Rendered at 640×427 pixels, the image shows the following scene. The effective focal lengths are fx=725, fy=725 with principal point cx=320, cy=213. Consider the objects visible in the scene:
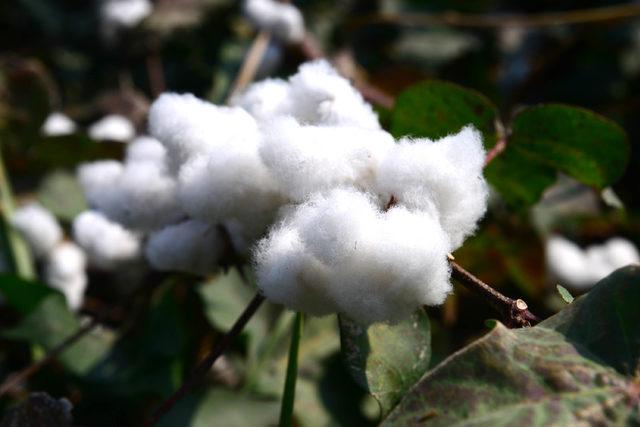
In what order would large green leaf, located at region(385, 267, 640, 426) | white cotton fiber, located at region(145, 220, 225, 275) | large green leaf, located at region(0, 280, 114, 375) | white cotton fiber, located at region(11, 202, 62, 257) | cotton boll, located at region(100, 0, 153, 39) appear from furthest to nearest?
cotton boll, located at region(100, 0, 153, 39)
white cotton fiber, located at region(11, 202, 62, 257)
large green leaf, located at region(0, 280, 114, 375)
white cotton fiber, located at region(145, 220, 225, 275)
large green leaf, located at region(385, 267, 640, 426)

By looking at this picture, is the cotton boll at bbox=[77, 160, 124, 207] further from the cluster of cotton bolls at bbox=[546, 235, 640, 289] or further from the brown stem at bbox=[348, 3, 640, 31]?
the brown stem at bbox=[348, 3, 640, 31]

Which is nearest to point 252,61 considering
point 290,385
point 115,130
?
point 115,130

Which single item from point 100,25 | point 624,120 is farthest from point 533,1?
point 100,25

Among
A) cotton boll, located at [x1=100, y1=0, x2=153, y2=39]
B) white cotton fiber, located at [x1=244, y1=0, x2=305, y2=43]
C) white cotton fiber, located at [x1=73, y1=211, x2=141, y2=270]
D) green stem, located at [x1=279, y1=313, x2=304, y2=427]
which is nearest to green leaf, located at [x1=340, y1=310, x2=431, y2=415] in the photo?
green stem, located at [x1=279, y1=313, x2=304, y2=427]

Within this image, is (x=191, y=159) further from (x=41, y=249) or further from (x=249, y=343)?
(x=41, y=249)

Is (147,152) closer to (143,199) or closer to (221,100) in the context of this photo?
(143,199)

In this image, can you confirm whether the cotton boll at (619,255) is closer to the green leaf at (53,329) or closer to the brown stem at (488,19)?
the brown stem at (488,19)

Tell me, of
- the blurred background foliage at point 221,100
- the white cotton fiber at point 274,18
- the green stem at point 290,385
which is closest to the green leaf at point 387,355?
the green stem at point 290,385
